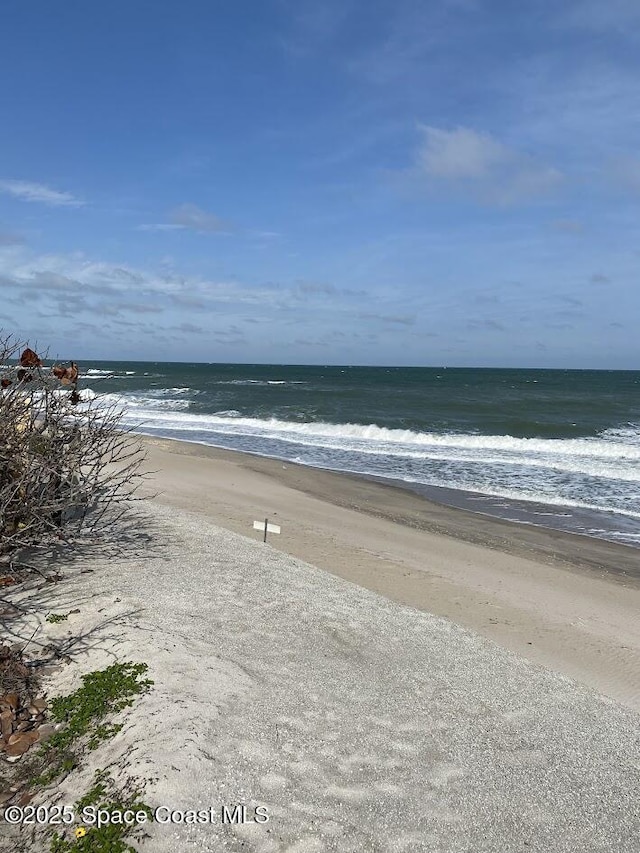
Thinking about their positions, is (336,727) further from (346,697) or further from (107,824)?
(107,824)

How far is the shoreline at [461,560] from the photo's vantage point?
5.96 meters

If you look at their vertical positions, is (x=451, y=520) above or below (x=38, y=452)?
below

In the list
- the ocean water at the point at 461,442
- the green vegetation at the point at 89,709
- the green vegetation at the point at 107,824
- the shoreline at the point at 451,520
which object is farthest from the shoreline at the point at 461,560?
the green vegetation at the point at 107,824

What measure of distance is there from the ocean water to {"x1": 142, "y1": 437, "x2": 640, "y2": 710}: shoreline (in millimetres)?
1561

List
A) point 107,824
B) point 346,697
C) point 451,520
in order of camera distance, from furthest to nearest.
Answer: point 451,520 → point 346,697 → point 107,824

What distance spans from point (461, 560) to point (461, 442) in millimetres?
14909

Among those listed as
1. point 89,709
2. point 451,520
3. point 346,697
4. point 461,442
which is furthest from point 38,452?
point 461,442

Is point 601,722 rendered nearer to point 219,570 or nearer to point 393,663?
point 393,663

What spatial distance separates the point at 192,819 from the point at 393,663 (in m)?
2.11

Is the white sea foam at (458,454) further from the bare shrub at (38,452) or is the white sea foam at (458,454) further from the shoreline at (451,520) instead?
the bare shrub at (38,452)

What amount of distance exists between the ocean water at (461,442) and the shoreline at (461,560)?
1.56 metres

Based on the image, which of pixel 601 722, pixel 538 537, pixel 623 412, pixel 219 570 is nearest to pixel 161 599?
pixel 219 570

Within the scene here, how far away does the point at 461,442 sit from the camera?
23.1 meters

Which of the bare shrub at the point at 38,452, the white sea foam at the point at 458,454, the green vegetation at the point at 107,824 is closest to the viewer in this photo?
the green vegetation at the point at 107,824
